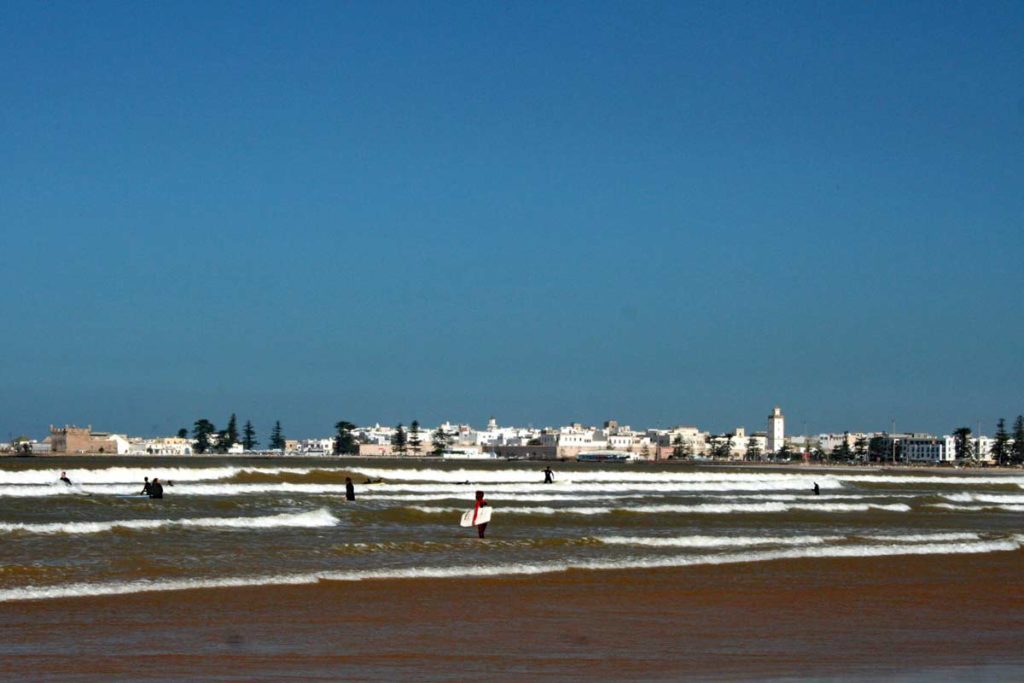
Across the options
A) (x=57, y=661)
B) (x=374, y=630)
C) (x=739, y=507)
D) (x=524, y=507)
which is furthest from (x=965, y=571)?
(x=739, y=507)

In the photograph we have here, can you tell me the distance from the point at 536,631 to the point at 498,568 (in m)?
8.31

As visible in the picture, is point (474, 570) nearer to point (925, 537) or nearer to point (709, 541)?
point (709, 541)

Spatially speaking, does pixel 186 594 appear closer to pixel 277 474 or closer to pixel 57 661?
pixel 57 661

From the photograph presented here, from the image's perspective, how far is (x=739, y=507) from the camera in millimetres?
49750

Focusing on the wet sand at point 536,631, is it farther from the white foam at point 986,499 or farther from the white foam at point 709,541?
the white foam at point 986,499

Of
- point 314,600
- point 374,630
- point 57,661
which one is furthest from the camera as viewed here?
point 314,600

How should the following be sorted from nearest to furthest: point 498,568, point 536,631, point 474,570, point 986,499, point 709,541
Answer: point 536,631 < point 474,570 < point 498,568 < point 709,541 < point 986,499

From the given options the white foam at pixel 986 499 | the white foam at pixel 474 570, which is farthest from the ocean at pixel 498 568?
the white foam at pixel 986 499

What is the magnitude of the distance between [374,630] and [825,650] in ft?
16.5

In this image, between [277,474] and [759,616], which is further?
[277,474]

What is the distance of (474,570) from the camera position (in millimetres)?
22422

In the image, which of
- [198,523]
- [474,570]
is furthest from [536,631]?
[198,523]

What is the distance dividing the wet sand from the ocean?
0.25 feet

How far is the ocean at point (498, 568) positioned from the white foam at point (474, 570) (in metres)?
0.07
